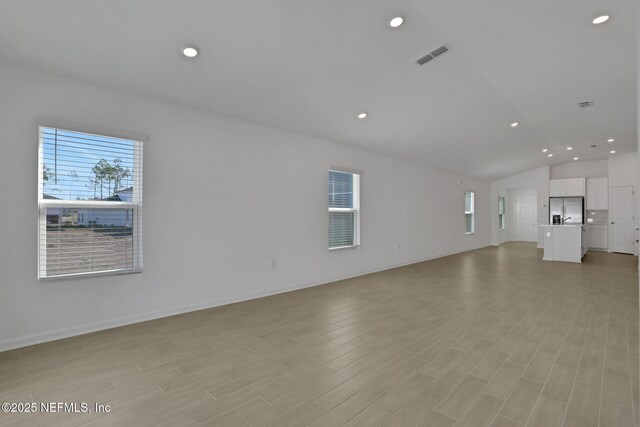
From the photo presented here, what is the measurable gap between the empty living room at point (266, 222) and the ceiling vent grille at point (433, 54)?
0.10 ft

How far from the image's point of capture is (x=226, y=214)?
163 inches

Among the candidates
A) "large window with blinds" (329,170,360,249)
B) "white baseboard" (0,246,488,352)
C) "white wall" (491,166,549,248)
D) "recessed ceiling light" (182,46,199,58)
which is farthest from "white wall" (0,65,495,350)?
"white wall" (491,166,549,248)

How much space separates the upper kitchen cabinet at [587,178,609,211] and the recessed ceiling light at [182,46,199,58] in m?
12.5

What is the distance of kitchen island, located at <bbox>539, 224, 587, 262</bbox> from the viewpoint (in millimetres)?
7883

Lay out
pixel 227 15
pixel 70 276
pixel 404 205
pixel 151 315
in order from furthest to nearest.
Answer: pixel 404 205, pixel 151 315, pixel 70 276, pixel 227 15

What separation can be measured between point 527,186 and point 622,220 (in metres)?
2.84

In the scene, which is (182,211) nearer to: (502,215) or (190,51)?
(190,51)

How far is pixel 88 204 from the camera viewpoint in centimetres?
316

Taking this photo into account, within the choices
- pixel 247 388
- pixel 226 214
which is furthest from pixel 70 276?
pixel 247 388

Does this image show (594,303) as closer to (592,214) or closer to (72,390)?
(72,390)

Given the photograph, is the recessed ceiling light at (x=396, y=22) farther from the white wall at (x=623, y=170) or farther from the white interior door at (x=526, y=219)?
the white interior door at (x=526, y=219)

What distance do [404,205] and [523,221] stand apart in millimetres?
9052

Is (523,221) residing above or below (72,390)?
above

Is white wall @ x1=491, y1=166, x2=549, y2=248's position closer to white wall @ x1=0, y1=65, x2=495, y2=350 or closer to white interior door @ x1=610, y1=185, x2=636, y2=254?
white interior door @ x1=610, y1=185, x2=636, y2=254
